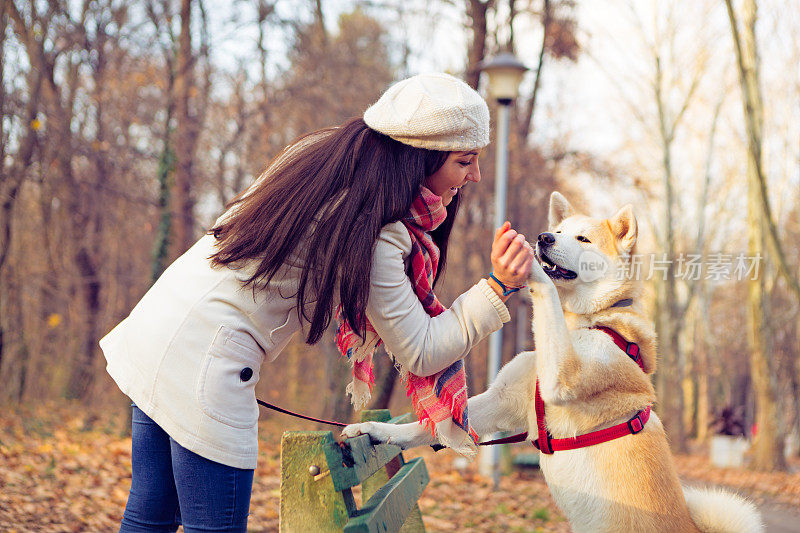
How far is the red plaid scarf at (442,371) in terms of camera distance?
182cm

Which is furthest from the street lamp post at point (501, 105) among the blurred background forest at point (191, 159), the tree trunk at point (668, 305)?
the tree trunk at point (668, 305)

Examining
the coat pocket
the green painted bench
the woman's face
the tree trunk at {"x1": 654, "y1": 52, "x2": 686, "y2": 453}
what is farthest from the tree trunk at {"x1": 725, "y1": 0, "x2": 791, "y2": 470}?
the coat pocket

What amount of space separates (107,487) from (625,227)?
163 inches

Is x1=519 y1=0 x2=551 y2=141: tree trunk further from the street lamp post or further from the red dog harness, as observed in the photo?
the red dog harness

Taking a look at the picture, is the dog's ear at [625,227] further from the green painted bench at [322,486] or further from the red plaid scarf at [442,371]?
the green painted bench at [322,486]

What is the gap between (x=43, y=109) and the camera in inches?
298

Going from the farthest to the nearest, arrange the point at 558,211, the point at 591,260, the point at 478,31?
1. the point at 478,31
2. the point at 558,211
3. the point at 591,260

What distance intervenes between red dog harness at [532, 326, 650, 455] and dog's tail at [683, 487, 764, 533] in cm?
35

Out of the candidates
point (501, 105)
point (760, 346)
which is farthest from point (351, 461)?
point (760, 346)

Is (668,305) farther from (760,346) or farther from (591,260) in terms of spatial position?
(591,260)

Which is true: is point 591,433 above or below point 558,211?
below

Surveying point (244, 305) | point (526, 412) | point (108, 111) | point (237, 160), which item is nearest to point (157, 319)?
point (244, 305)

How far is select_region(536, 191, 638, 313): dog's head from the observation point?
8.63ft

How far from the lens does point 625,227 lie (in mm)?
2732
